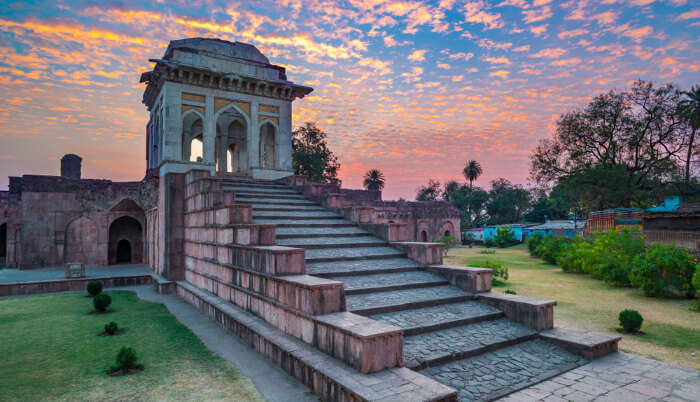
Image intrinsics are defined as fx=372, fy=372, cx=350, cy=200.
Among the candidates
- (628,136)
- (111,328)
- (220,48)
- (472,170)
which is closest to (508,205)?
(472,170)

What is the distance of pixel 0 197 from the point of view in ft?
84.7

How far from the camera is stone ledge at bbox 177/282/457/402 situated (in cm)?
381

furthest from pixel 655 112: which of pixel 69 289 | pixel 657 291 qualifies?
pixel 69 289

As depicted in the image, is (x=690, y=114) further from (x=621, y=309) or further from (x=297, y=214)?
(x=297, y=214)

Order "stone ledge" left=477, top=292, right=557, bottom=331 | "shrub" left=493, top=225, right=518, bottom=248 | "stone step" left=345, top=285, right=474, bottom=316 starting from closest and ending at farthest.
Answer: "stone step" left=345, top=285, right=474, bottom=316 < "stone ledge" left=477, top=292, right=557, bottom=331 < "shrub" left=493, top=225, right=518, bottom=248

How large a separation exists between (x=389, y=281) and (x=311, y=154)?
2781cm

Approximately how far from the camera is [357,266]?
778 centimetres

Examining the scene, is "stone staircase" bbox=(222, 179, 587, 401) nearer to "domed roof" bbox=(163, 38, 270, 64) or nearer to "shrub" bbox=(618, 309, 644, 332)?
"shrub" bbox=(618, 309, 644, 332)

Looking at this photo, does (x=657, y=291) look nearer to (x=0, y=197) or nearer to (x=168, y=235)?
(x=168, y=235)

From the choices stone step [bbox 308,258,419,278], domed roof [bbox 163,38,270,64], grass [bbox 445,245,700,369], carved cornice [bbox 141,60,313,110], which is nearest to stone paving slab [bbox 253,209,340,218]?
stone step [bbox 308,258,419,278]

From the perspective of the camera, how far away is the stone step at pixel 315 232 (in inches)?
352

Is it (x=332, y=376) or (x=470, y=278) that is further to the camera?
(x=470, y=278)

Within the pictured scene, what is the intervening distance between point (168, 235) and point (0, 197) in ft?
73.7

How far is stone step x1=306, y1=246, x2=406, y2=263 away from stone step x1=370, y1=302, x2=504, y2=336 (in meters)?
2.13
